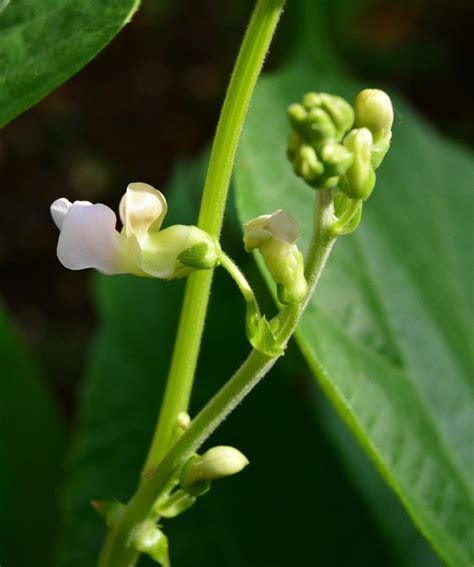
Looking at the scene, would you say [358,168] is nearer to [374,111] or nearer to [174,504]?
[374,111]

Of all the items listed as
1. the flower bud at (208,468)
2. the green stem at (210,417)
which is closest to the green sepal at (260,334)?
the green stem at (210,417)

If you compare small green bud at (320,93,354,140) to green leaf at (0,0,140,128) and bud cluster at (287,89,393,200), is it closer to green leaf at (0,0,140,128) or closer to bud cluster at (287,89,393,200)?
bud cluster at (287,89,393,200)

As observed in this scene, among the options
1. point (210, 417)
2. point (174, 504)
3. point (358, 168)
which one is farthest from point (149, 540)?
point (358, 168)

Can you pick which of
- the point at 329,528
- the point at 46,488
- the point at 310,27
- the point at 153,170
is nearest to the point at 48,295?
the point at 153,170

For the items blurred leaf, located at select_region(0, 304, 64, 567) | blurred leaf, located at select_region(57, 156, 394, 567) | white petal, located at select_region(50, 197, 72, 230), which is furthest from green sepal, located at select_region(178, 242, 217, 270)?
blurred leaf, located at select_region(0, 304, 64, 567)

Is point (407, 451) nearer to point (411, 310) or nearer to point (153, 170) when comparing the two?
point (411, 310)

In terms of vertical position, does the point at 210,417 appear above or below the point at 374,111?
below
